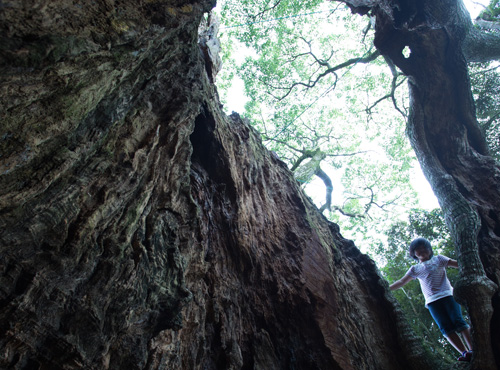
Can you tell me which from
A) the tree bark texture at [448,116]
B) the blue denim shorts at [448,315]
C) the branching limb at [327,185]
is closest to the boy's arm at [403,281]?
the blue denim shorts at [448,315]

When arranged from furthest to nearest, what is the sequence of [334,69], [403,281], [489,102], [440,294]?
[334,69] < [489,102] < [403,281] < [440,294]

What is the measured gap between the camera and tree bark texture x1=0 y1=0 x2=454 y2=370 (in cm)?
221

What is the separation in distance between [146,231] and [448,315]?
17.1 ft

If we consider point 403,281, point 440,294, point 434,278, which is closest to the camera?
point 440,294

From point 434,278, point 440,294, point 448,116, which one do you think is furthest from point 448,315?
point 448,116

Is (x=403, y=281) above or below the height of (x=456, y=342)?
above

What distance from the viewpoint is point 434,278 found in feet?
18.5

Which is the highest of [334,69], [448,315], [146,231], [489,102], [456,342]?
[334,69]

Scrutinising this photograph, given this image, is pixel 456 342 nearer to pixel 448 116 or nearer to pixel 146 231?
pixel 448 116

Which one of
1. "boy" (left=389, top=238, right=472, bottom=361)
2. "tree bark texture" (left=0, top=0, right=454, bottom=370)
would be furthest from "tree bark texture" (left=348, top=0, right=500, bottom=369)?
"boy" (left=389, top=238, right=472, bottom=361)

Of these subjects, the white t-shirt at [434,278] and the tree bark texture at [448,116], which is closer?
the tree bark texture at [448,116]

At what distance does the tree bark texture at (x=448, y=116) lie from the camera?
5.14 metres

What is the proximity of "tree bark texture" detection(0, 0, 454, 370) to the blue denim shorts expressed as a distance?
0.91m

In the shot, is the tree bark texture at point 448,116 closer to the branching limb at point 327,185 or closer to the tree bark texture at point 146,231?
the tree bark texture at point 146,231
